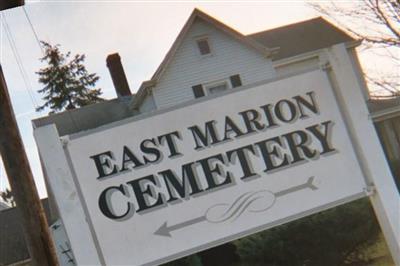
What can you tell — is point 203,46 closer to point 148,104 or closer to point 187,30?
point 187,30

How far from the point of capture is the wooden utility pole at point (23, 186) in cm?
389

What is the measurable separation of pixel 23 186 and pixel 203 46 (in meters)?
15.0

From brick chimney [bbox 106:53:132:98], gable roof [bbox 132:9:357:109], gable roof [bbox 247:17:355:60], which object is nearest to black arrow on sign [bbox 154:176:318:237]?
gable roof [bbox 132:9:357:109]

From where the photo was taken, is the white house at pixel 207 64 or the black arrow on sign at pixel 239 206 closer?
the black arrow on sign at pixel 239 206

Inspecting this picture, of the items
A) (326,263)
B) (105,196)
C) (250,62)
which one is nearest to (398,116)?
(250,62)

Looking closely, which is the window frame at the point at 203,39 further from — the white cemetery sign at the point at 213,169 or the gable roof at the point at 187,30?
the white cemetery sign at the point at 213,169

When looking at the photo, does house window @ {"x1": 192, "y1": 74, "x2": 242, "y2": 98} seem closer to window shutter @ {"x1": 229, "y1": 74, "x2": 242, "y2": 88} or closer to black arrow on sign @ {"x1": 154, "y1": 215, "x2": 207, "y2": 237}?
window shutter @ {"x1": 229, "y1": 74, "x2": 242, "y2": 88}

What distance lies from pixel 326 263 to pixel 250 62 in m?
8.63

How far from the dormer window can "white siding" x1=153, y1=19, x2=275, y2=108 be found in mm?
132

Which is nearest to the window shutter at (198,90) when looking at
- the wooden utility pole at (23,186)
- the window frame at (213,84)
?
the window frame at (213,84)

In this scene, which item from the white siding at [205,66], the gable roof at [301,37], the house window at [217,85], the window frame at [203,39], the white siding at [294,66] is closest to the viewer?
the white siding at [205,66]

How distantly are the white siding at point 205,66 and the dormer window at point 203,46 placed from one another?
0.13 m

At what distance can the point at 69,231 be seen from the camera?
366 centimetres

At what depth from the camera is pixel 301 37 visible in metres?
21.5
